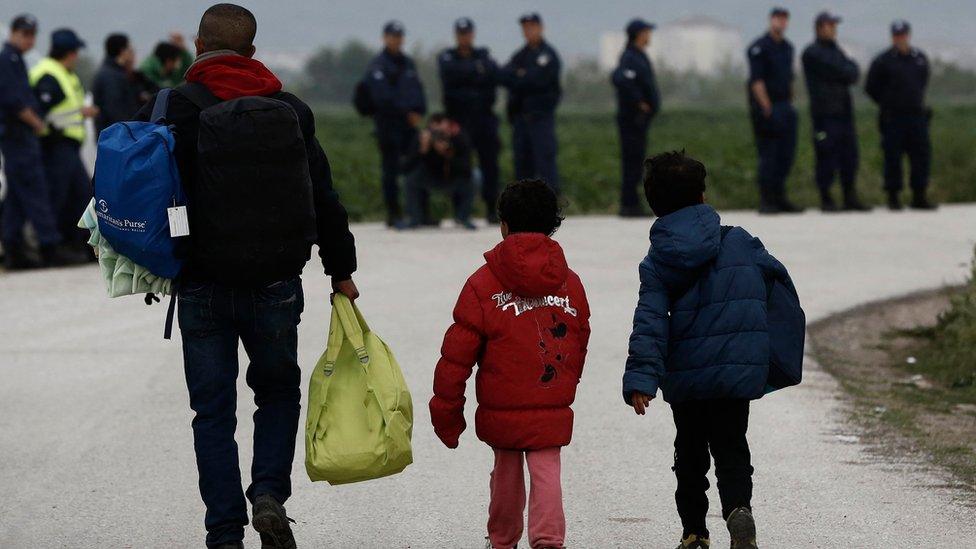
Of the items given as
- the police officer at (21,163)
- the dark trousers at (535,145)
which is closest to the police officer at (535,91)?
the dark trousers at (535,145)

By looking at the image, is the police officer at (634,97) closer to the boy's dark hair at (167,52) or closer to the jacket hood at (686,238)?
the boy's dark hair at (167,52)

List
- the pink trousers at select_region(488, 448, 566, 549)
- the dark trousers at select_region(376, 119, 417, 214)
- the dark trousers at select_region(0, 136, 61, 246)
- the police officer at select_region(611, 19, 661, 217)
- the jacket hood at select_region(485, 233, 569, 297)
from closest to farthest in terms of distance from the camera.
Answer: the jacket hood at select_region(485, 233, 569, 297)
the pink trousers at select_region(488, 448, 566, 549)
the dark trousers at select_region(0, 136, 61, 246)
the dark trousers at select_region(376, 119, 417, 214)
the police officer at select_region(611, 19, 661, 217)

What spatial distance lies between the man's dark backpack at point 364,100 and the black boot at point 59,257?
3.65 m

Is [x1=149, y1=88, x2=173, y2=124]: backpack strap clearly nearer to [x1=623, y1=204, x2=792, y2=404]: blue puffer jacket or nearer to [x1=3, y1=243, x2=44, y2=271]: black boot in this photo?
[x1=623, y1=204, x2=792, y2=404]: blue puffer jacket

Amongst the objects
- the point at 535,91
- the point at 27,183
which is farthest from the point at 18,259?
the point at 535,91

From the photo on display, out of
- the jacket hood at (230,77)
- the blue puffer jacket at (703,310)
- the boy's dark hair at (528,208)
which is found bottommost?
the blue puffer jacket at (703,310)

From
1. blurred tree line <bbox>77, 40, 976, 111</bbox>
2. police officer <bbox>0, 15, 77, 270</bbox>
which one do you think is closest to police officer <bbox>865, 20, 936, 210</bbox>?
police officer <bbox>0, 15, 77, 270</bbox>

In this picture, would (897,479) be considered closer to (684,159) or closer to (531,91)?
(684,159)

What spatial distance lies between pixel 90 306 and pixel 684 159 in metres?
8.17

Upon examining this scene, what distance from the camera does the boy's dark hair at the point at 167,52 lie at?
15734 mm

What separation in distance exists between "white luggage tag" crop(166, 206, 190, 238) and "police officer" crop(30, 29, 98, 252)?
10232mm

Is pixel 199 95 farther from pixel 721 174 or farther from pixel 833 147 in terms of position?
pixel 721 174

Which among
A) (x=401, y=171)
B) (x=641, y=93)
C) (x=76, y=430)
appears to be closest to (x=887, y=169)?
(x=641, y=93)

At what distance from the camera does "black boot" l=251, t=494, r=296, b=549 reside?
586 centimetres
